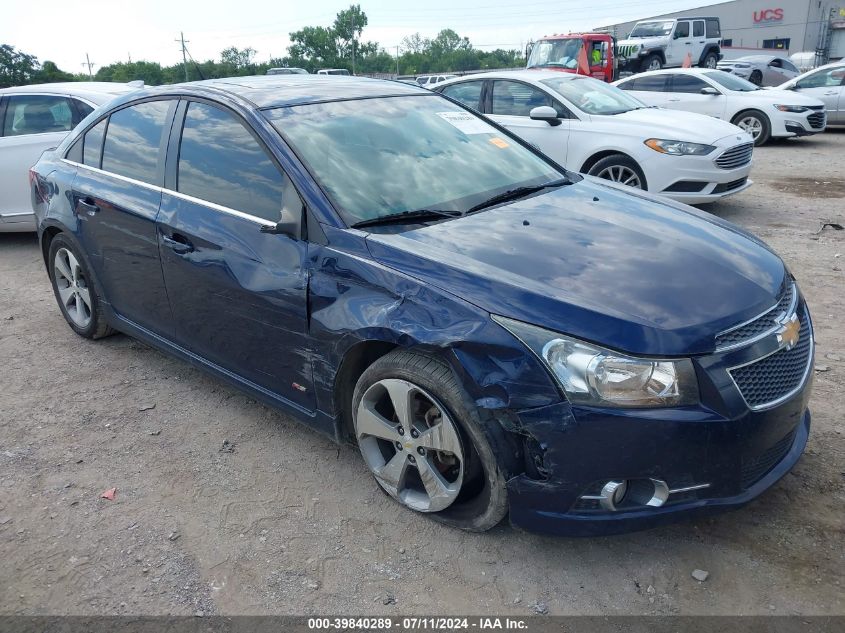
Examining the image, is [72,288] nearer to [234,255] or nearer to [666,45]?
[234,255]

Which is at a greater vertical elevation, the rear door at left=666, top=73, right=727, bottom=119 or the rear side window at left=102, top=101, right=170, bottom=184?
the rear side window at left=102, top=101, right=170, bottom=184

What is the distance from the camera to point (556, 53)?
62.0ft

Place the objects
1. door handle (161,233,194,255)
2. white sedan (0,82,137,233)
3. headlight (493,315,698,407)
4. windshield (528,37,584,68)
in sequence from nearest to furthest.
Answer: headlight (493,315,698,407)
door handle (161,233,194,255)
white sedan (0,82,137,233)
windshield (528,37,584,68)

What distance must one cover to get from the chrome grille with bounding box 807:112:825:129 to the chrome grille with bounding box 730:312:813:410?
1235 centimetres

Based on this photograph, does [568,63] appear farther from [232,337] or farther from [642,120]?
[232,337]

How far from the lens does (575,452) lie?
7.63ft

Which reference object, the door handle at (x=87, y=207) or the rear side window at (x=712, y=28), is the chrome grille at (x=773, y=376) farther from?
the rear side window at (x=712, y=28)

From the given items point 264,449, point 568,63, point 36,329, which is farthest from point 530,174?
point 568,63

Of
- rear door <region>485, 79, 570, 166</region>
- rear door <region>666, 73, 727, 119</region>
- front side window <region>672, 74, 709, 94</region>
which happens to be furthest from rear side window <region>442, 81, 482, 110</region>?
front side window <region>672, 74, 709, 94</region>

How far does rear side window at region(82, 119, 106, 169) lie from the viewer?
433cm

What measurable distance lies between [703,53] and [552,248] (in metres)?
27.6

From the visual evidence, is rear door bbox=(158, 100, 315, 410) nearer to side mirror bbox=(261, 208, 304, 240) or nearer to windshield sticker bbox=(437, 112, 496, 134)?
side mirror bbox=(261, 208, 304, 240)

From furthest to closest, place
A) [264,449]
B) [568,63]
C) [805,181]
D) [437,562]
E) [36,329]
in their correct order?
1. [568,63]
2. [805,181]
3. [36,329]
4. [264,449]
5. [437,562]

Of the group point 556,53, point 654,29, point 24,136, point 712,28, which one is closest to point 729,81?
point 556,53
